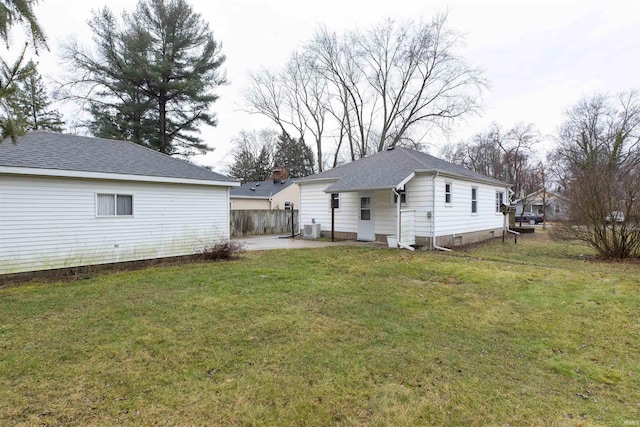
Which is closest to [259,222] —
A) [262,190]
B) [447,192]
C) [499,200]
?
[262,190]

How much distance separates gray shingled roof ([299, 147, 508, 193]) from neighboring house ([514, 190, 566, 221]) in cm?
334

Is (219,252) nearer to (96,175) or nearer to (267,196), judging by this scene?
(96,175)

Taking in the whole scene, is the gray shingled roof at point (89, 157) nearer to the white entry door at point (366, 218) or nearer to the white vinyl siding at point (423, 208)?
the white vinyl siding at point (423, 208)

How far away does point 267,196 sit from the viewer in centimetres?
2780

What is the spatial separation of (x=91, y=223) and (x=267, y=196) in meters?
19.6

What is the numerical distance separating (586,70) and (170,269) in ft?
74.8

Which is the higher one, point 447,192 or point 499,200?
point 447,192

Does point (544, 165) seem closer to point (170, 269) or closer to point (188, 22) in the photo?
point (188, 22)

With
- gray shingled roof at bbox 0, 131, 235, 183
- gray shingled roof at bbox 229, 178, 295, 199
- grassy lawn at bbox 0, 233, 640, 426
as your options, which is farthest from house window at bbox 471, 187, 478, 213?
gray shingled roof at bbox 229, 178, 295, 199

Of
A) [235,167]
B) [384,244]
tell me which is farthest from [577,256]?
[235,167]

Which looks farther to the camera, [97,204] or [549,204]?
[549,204]

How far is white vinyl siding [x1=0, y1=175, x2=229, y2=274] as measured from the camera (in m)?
7.25

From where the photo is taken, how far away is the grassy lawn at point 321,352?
2.71m

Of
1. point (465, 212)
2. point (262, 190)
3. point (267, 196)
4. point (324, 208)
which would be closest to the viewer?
point (465, 212)
